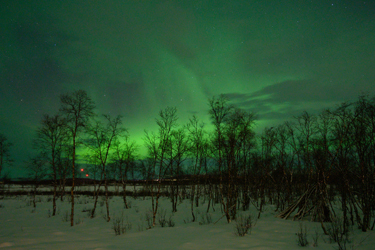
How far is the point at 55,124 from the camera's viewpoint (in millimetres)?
20266

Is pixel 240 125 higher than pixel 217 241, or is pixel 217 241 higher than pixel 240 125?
pixel 240 125

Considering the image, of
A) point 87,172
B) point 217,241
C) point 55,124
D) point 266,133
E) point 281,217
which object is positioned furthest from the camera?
point 87,172

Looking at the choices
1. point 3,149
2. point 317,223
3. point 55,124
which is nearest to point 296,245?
point 317,223

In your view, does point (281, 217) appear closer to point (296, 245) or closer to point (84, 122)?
point (296, 245)

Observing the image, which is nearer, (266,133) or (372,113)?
(372,113)

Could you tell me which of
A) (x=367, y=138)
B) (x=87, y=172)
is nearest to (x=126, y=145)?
(x=87, y=172)

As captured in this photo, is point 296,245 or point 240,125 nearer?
point 296,245

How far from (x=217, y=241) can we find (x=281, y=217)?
7917 mm

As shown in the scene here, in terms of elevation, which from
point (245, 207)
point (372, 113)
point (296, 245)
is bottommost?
point (245, 207)

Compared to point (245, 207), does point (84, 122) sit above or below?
above

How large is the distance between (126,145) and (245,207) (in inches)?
633

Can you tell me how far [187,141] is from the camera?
2122 centimetres

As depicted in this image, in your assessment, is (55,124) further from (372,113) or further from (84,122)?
(372,113)

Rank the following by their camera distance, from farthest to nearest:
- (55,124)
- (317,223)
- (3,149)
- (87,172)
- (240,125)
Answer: (87,172), (3,149), (55,124), (240,125), (317,223)
